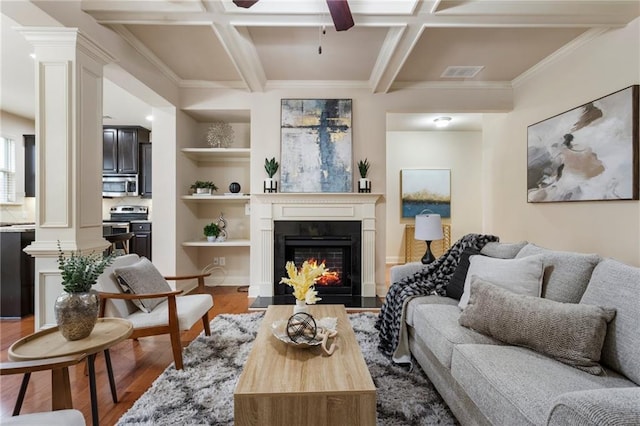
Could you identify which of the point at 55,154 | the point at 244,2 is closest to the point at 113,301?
the point at 55,154

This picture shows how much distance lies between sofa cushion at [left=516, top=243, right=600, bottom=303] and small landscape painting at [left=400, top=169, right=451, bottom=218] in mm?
4662

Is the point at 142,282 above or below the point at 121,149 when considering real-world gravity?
below

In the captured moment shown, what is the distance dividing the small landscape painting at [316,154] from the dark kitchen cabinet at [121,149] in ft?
10.4

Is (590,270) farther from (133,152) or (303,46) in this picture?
(133,152)

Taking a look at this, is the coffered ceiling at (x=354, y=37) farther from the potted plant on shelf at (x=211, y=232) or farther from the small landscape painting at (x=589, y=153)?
the potted plant on shelf at (x=211, y=232)

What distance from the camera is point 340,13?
2072 mm

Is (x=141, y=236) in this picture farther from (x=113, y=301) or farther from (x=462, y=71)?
(x=462, y=71)

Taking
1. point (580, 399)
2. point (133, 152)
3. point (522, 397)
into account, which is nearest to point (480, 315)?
point (522, 397)

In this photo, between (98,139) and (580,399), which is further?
(98,139)

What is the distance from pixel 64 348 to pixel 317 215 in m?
2.89

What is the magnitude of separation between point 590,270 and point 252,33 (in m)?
3.01

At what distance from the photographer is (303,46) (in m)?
3.11

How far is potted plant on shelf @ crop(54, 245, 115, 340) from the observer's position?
144cm

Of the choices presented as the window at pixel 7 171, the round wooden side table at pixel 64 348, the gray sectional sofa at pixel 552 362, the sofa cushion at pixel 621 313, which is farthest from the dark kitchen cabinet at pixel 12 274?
the sofa cushion at pixel 621 313
